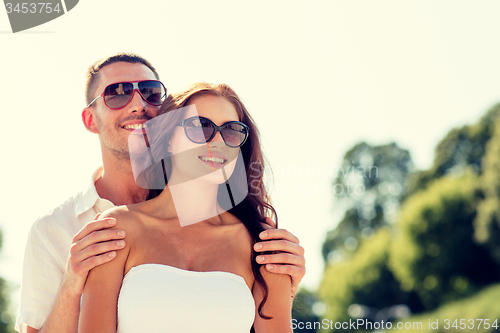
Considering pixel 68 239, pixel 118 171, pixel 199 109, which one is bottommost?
pixel 68 239

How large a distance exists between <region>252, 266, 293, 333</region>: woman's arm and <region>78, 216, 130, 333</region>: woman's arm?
919 mm

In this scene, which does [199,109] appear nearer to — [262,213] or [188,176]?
[188,176]

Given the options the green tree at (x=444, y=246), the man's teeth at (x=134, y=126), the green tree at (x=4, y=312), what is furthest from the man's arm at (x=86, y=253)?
the green tree at (x=4, y=312)

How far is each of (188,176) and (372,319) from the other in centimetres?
4471

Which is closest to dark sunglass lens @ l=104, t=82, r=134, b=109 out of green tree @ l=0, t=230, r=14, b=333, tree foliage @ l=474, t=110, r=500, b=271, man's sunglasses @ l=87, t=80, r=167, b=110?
man's sunglasses @ l=87, t=80, r=167, b=110

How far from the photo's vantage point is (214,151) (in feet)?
12.3

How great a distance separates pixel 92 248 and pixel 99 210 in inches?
57.2

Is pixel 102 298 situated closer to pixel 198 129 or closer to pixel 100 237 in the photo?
pixel 100 237

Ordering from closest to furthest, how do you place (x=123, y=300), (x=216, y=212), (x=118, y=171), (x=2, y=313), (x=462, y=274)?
(x=123, y=300)
(x=216, y=212)
(x=118, y=171)
(x=462, y=274)
(x=2, y=313)

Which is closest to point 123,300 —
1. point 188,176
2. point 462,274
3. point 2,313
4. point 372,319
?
point 188,176

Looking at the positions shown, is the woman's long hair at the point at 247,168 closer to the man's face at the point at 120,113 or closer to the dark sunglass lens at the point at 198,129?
the dark sunglass lens at the point at 198,129

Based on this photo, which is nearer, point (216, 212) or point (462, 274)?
point (216, 212)

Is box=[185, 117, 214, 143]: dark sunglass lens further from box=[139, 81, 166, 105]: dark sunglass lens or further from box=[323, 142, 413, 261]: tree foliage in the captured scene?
box=[323, 142, 413, 261]: tree foliage

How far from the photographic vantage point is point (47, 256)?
15.2ft
